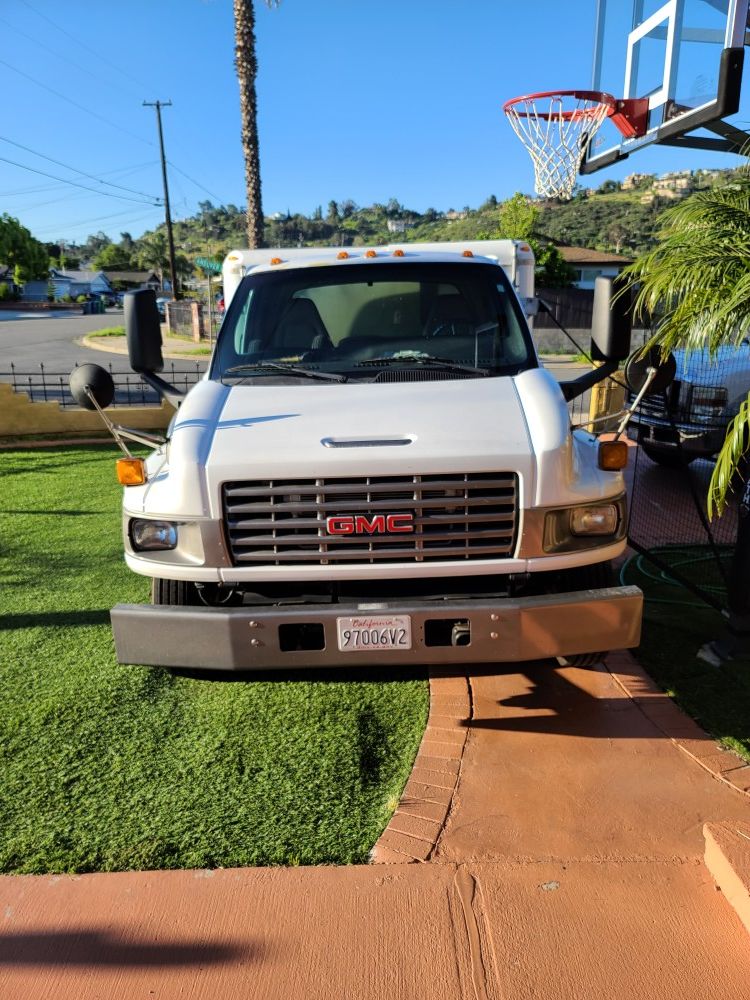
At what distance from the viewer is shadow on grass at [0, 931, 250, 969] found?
7.80ft

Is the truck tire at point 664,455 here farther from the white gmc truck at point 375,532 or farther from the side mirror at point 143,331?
the side mirror at point 143,331

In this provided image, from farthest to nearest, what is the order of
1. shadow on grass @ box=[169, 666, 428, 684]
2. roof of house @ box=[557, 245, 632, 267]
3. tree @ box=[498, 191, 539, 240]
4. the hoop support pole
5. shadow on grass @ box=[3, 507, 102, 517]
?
1. roof of house @ box=[557, 245, 632, 267]
2. tree @ box=[498, 191, 539, 240]
3. the hoop support pole
4. shadow on grass @ box=[3, 507, 102, 517]
5. shadow on grass @ box=[169, 666, 428, 684]

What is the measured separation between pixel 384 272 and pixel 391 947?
3620 mm

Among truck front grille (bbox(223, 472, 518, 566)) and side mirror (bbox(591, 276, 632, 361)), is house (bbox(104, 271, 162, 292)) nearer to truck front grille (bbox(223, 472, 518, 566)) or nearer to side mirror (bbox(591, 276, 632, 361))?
side mirror (bbox(591, 276, 632, 361))

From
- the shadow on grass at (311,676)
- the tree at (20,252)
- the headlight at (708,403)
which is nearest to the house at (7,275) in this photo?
the tree at (20,252)

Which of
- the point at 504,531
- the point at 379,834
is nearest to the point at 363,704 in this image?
the point at 379,834

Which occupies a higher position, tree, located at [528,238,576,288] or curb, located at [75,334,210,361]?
tree, located at [528,238,576,288]

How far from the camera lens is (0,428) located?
10672mm

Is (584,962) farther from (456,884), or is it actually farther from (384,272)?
(384,272)

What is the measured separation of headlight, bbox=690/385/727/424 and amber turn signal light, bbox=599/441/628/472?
518cm

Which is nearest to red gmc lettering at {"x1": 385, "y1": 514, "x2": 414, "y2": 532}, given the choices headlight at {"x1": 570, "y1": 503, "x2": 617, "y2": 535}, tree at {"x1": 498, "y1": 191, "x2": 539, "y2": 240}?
headlight at {"x1": 570, "y1": 503, "x2": 617, "y2": 535}

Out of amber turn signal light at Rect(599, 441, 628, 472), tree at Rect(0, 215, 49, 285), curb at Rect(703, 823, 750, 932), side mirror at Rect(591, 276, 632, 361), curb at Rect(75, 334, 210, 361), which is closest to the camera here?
curb at Rect(703, 823, 750, 932)

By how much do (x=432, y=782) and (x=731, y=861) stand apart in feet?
3.96

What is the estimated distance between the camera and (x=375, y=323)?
14.6 ft
